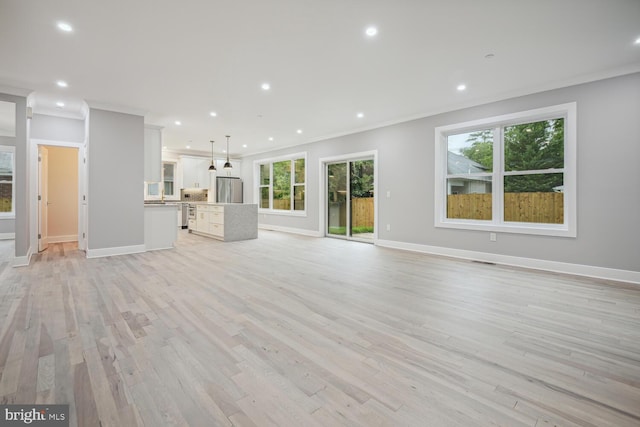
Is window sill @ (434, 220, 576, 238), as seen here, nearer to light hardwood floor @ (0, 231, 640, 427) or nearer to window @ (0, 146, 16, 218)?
light hardwood floor @ (0, 231, 640, 427)

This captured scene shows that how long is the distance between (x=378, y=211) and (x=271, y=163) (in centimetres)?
460

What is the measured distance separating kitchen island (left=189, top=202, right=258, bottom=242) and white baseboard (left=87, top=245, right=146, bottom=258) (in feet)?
6.15

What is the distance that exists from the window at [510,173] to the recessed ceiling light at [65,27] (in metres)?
5.34

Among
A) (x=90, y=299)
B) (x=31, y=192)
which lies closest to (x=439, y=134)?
(x=90, y=299)

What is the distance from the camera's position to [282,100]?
16.5 feet

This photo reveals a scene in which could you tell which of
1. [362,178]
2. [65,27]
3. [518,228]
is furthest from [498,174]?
[65,27]

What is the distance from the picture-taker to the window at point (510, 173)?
425 cm

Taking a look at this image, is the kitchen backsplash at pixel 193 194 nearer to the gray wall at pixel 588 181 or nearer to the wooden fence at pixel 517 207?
the gray wall at pixel 588 181

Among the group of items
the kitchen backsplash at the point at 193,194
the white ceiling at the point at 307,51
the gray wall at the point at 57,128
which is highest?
the white ceiling at the point at 307,51

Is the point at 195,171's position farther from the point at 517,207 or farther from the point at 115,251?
the point at 517,207

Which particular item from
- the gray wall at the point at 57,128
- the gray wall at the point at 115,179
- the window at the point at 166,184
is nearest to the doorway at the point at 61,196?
the gray wall at the point at 57,128

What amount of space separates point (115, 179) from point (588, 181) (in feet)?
24.5

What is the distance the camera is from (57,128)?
5672 mm

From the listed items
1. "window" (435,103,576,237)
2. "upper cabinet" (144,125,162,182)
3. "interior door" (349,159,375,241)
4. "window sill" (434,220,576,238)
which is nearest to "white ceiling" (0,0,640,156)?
"window" (435,103,576,237)
